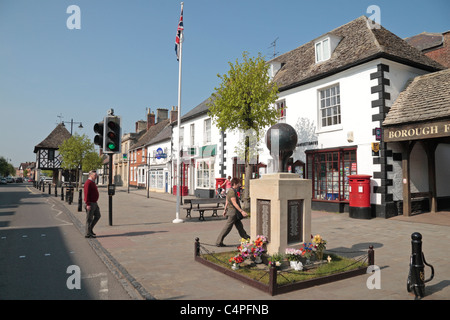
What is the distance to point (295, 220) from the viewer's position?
20.4 ft

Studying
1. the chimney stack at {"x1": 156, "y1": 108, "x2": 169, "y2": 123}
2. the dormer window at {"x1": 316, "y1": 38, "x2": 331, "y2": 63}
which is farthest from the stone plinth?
the chimney stack at {"x1": 156, "y1": 108, "x2": 169, "y2": 123}

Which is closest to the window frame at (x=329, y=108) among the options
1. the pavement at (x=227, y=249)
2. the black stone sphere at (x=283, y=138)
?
the pavement at (x=227, y=249)

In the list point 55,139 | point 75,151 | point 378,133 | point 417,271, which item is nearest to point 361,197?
point 378,133

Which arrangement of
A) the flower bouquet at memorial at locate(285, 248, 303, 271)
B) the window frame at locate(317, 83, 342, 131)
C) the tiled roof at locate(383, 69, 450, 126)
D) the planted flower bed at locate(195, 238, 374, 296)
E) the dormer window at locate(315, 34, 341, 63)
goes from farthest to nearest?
the dormer window at locate(315, 34, 341, 63) → the window frame at locate(317, 83, 342, 131) → the tiled roof at locate(383, 69, 450, 126) → the flower bouquet at memorial at locate(285, 248, 303, 271) → the planted flower bed at locate(195, 238, 374, 296)

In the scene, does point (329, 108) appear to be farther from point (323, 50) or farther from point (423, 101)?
point (423, 101)

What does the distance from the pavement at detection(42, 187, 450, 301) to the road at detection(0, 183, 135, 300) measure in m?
0.29

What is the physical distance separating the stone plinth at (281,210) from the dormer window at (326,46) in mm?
12043

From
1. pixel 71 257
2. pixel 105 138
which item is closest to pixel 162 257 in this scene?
pixel 71 257

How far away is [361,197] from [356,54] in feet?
21.6

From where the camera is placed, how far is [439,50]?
20938 mm

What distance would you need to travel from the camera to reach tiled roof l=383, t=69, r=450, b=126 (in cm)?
1097

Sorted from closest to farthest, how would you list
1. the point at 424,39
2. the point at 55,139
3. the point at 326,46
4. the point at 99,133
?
the point at 99,133 < the point at 326,46 < the point at 424,39 < the point at 55,139

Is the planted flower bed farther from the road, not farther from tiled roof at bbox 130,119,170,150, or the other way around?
tiled roof at bbox 130,119,170,150

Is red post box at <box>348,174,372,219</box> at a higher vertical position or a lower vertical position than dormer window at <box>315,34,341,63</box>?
lower
